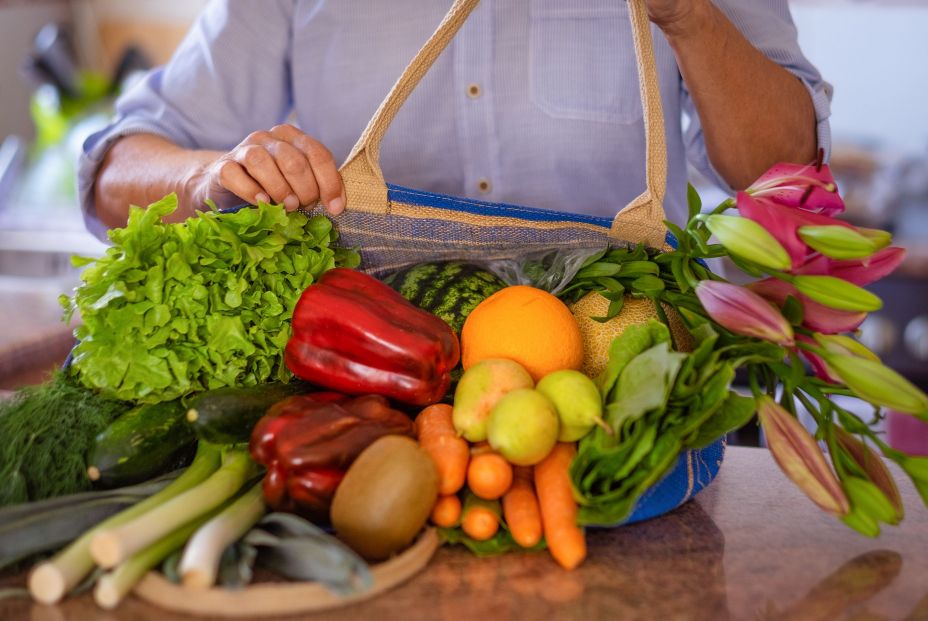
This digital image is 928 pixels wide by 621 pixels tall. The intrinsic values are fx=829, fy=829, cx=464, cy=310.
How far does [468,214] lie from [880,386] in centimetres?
46

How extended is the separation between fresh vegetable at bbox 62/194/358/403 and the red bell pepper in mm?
46

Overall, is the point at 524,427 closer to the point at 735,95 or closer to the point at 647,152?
the point at 647,152

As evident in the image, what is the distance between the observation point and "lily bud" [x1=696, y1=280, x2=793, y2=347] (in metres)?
0.77

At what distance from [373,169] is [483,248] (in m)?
0.17

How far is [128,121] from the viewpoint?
4.43ft

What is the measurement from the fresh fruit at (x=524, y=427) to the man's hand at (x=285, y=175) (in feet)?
1.07

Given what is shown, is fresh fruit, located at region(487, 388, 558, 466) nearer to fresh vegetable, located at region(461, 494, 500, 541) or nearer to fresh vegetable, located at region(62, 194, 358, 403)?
fresh vegetable, located at region(461, 494, 500, 541)

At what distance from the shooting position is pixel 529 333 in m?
0.85

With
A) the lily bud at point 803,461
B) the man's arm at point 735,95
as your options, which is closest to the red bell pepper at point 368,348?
the lily bud at point 803,461

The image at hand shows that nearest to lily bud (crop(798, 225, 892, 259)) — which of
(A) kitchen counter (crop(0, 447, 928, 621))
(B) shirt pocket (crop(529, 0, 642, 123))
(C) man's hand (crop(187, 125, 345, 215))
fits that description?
(A) kitchen counter (crop(0, 447, 928, 621))

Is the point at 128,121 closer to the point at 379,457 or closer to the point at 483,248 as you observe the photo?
the point at 483,248

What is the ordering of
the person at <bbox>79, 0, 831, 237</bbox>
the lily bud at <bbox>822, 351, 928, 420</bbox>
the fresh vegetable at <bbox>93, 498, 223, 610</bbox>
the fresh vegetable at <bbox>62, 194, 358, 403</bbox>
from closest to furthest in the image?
1. the fresh vegetable at <bbox>93, 498, 223, 610</bbox>
2. the lily bud at <bbox>822, 351, 928, 420</bbox>
3. the fresh vegetable at <bbox>62, 194, 358, 403</bbox>
4. the person at <bbox>79, 0, 831, 237</bbox>

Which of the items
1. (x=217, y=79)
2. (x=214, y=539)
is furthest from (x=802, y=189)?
(x=217, y=79)

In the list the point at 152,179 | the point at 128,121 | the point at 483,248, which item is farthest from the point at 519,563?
the point at 128,121
